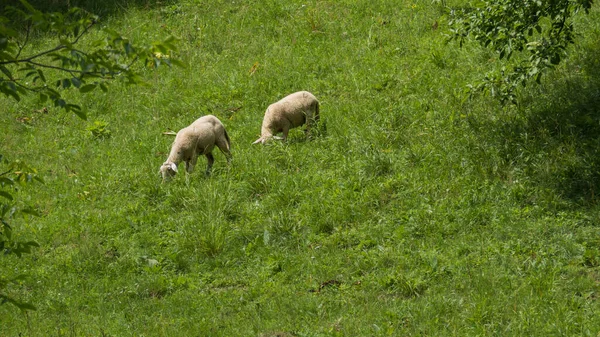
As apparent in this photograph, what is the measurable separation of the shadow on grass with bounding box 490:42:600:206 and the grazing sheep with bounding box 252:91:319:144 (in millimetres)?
3003

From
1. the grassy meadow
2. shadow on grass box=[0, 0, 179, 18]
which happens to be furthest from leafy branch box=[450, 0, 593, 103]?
shadow on grass box=[0, 0, 179, 18]

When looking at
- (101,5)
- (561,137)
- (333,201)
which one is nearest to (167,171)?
(333,201)

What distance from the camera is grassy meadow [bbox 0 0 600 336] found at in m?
8.08

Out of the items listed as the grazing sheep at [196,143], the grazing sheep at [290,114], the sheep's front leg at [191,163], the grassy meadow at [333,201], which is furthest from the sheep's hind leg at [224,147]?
the grazing sheep at [290,114]

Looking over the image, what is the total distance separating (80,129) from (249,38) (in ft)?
13.1

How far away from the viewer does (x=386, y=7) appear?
16359 mm

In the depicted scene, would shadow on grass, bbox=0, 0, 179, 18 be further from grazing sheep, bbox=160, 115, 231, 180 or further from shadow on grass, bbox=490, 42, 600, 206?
shadow on grass, bbox=490, 42, 600, 206

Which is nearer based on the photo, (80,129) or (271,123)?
(271,123)

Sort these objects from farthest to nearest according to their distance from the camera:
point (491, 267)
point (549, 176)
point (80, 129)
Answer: point (80, 129), point (549, 176), point (491, 267)

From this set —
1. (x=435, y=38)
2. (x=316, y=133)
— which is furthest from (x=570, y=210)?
(x=435, y=38)

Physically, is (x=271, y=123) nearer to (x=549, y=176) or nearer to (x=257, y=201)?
(x=257, y=201)

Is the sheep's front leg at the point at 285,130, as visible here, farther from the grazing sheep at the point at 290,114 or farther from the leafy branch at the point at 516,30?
the leafy branch at the point at 516,30

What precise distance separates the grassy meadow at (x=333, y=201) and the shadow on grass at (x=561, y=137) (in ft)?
0.10

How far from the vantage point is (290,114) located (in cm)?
1288
